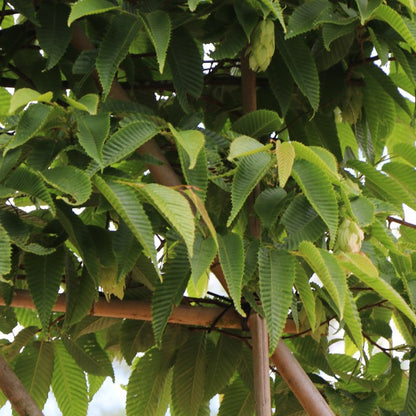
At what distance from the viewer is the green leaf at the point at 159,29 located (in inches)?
28.9

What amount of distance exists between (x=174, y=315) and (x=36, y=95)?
351mm

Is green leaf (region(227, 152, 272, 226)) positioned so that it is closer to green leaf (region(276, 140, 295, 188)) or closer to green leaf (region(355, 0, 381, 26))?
green leaf (region(276, 140, 295, 188))

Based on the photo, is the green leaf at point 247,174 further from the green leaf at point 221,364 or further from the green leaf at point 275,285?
the green leaf at point 221,364

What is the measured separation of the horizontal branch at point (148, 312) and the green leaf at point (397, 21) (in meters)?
0.34

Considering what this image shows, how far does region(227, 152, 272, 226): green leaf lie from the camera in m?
0.67

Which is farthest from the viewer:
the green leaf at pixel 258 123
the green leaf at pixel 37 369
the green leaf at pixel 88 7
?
the green leaf at pixel 37 369

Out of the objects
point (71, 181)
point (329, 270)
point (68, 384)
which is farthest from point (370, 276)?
point (68, 384)

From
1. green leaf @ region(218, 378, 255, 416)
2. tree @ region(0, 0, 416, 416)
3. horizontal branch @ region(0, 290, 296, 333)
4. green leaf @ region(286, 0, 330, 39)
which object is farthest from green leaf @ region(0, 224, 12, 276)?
green leaf @ region(218, 378, 255, 416)

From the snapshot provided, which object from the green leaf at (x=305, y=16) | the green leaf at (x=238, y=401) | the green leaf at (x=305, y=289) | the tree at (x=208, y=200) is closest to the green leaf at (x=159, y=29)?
the tree at (x=208, y=200)

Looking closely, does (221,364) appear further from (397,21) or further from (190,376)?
(397,21)

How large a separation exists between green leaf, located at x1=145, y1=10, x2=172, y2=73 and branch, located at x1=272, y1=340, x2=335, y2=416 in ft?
1.10

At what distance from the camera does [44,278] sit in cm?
75

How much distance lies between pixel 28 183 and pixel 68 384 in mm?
380

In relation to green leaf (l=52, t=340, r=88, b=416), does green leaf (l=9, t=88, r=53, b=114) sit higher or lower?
higher
